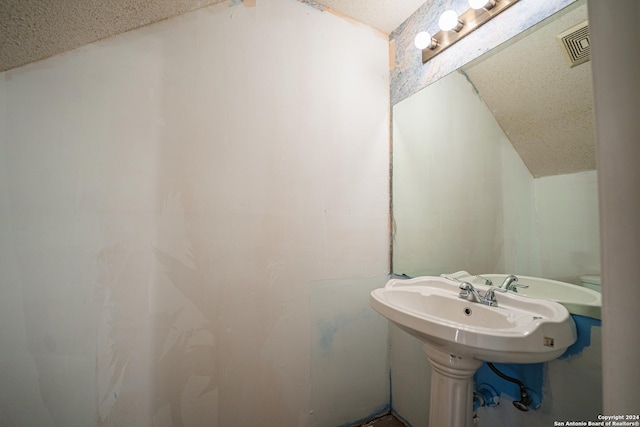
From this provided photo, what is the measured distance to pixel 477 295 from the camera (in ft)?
3.04

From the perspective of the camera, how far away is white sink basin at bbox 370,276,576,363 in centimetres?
62

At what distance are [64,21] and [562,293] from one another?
1.83 meters

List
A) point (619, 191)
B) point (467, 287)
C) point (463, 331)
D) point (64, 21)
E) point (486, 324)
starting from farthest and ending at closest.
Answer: point (467, 287) → point (486, 324) → point (64, 21) → point (463, 331) → point (619, 191)

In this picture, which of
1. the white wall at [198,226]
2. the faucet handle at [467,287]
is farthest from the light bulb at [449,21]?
the faucet handle at [467,287]

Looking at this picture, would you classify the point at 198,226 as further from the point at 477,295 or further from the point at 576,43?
the point at 576,43

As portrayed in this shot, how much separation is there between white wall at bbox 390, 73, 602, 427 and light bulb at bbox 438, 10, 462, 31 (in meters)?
0.21

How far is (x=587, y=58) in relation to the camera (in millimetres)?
755

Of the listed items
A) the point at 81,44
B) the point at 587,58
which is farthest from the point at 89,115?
the point at 587,58

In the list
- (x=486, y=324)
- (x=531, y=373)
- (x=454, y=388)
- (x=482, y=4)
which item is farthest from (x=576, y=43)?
(x=454, y=388)

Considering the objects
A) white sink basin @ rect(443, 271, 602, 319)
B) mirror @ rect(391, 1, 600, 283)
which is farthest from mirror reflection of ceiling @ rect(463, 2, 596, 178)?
white sink basin @ rect(443, 271, 602, 319)

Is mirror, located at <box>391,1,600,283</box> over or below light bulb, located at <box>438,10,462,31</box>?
below

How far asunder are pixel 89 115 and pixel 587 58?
5.56 feet

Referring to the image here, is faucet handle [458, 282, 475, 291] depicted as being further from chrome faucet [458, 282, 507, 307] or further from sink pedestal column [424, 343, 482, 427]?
sink pedestal column [424, 343, 482, 427]

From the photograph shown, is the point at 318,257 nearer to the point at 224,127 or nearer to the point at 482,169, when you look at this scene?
the point at 224,127
